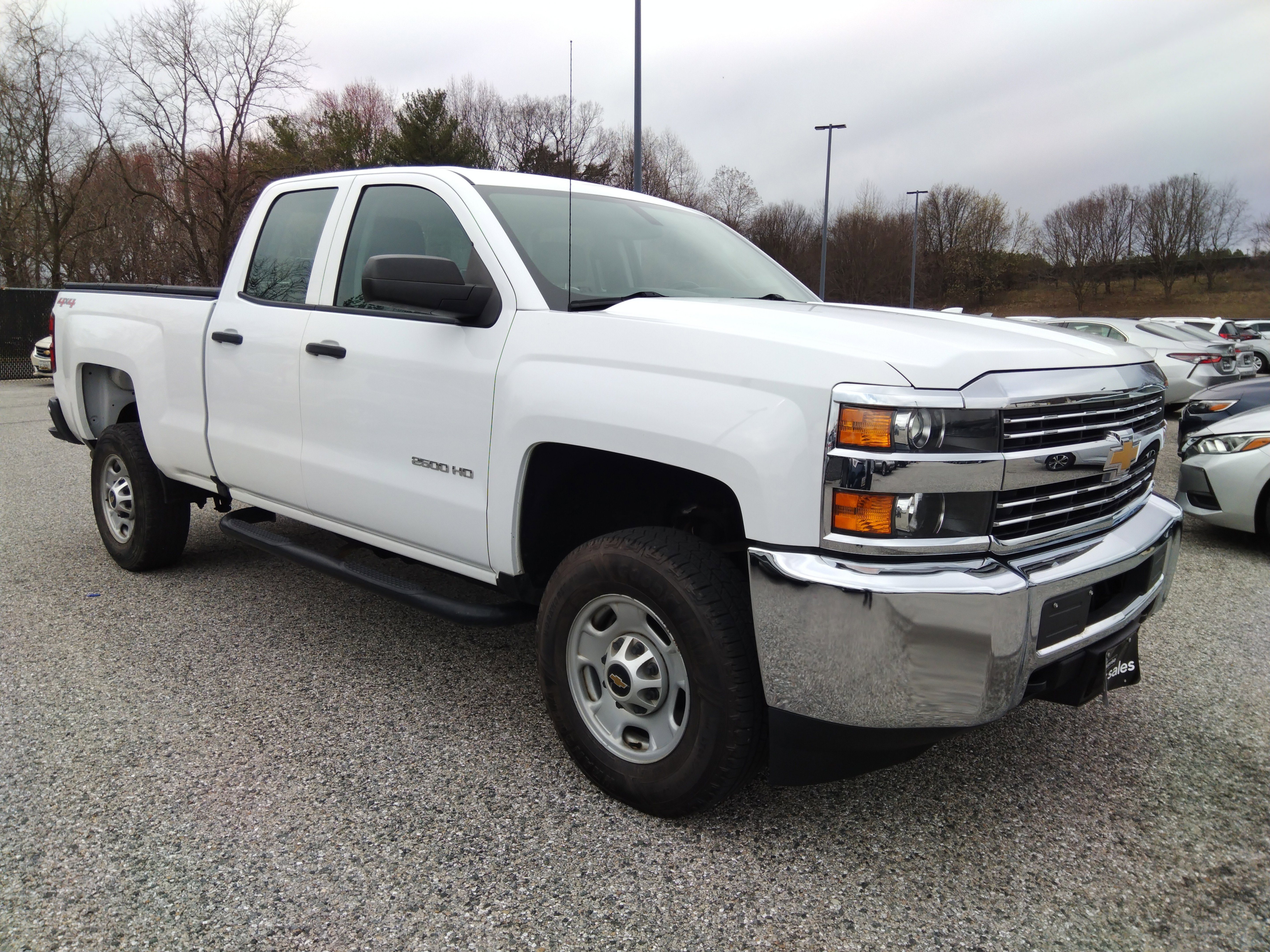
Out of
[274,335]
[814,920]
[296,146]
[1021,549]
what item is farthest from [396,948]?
[296,146]

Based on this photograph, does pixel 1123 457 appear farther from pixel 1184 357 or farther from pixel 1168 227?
pixel 1168 227

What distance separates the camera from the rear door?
3717 mm

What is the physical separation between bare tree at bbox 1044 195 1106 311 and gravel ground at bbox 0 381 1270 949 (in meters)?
59.8

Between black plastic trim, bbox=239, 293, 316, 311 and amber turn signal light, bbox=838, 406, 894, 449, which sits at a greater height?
black plastic trim, bbox=239, 293, 316, 311


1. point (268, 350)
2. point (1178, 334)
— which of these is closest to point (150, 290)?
point (268, 350)

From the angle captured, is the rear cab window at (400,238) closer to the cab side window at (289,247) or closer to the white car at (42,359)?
the cab side window at (289,247)

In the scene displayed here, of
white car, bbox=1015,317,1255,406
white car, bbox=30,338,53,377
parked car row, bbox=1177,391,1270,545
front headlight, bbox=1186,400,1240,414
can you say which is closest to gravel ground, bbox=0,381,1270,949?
parked car row, bbox=1177,391,1270,545

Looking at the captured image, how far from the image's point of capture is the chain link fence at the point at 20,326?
2152cm

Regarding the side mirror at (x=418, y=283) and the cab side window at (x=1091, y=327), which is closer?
the side mirror at (x=418, y=283)

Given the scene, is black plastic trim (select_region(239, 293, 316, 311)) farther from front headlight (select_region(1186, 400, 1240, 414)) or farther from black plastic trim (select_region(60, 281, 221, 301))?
front headlight (select_region(1186, 400, 1240, 414))

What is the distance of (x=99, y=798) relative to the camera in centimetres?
275

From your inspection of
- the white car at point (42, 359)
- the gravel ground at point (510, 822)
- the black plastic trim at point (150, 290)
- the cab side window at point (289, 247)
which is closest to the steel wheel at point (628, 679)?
the gravel ground at point (510, 822)

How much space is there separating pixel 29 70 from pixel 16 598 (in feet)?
91.5

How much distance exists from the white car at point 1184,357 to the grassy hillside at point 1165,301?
3695 centimetres
